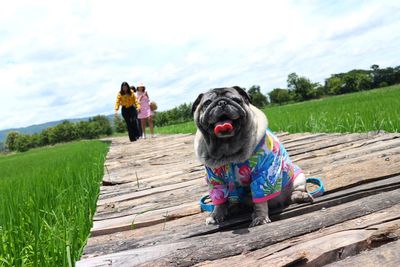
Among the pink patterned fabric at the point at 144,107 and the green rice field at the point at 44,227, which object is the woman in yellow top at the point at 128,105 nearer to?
the pink patterned fabric at the point at 144,107

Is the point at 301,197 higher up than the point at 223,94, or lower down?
lower down

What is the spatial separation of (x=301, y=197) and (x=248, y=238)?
0.70m

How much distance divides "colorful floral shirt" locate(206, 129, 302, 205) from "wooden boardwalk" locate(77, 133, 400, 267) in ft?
0.56

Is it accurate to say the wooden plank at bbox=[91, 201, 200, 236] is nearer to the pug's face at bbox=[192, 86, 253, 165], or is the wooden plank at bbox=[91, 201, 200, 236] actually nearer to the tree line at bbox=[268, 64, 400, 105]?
the pug's face at bbox=[192, 86, 253, 165]

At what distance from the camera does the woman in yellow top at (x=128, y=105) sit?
1118 centimetres

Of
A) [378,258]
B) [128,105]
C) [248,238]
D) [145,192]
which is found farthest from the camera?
[128,105]

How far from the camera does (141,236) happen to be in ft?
7.38

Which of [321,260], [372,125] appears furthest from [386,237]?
[372,125]

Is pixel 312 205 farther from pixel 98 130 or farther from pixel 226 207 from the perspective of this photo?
pixel 98 130

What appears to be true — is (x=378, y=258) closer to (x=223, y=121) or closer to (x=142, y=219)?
(x=223, y=121)

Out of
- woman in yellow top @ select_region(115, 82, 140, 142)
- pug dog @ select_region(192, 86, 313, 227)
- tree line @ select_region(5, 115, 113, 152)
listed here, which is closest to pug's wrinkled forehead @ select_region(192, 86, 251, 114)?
pug dog @ select_region(192, 86, 313, 227)

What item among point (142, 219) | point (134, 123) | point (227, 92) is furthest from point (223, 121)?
point (134, 123)

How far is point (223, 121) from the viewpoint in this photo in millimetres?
2098

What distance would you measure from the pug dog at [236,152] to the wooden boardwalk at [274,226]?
0.49 feet
